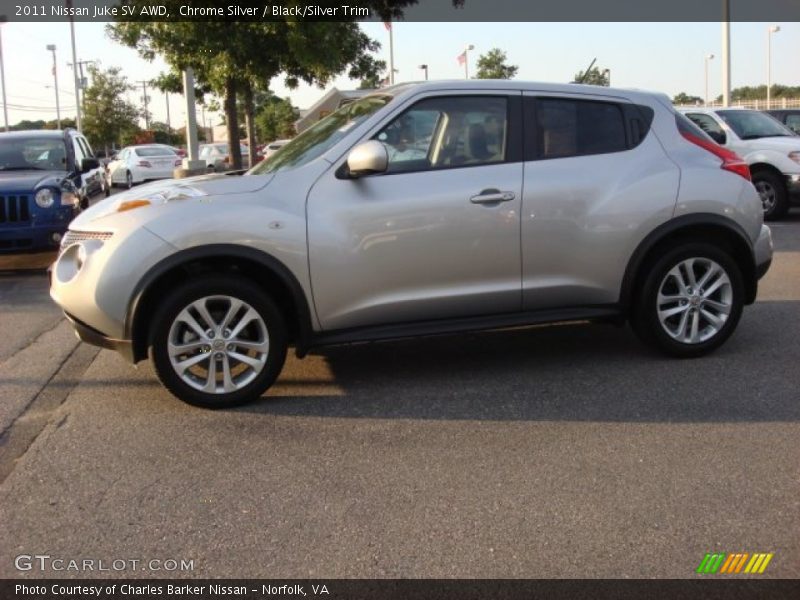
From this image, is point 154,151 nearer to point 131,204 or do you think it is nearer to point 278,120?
point 131,204

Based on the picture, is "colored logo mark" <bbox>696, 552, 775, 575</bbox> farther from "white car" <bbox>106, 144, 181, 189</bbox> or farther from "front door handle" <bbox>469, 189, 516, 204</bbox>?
"white car" <bbox>106, 144, 181, 189</bbox>

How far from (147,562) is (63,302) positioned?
222 cm

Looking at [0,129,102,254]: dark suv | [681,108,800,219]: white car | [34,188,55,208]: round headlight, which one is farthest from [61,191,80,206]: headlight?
[681,108,800,219]: white car

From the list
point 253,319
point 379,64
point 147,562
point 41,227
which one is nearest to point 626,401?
point 253,319

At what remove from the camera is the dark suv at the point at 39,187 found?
926cm

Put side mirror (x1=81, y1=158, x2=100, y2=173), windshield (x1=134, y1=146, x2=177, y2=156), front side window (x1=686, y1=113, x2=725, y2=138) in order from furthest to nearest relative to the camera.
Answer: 1. windshield (x1=134, y1=146, x2=177, y2=156)
2. front side window (x1=686, y1=113, x2=725, y2=138)
3. side mirror (x1=81, y1=158, x2=100, y2=173)

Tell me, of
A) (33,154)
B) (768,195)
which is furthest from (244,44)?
(768,195)

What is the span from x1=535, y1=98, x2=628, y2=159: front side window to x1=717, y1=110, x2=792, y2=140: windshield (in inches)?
350

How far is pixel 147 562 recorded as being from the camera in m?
3.10

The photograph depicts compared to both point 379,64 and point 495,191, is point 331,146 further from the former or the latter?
point 379,64

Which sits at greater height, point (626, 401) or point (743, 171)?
point (743, 171)

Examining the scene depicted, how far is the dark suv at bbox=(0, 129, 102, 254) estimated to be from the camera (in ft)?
30.4

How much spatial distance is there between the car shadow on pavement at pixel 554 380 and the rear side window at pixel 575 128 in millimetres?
1422

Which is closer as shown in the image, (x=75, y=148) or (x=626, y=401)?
(x=626, y=401)
